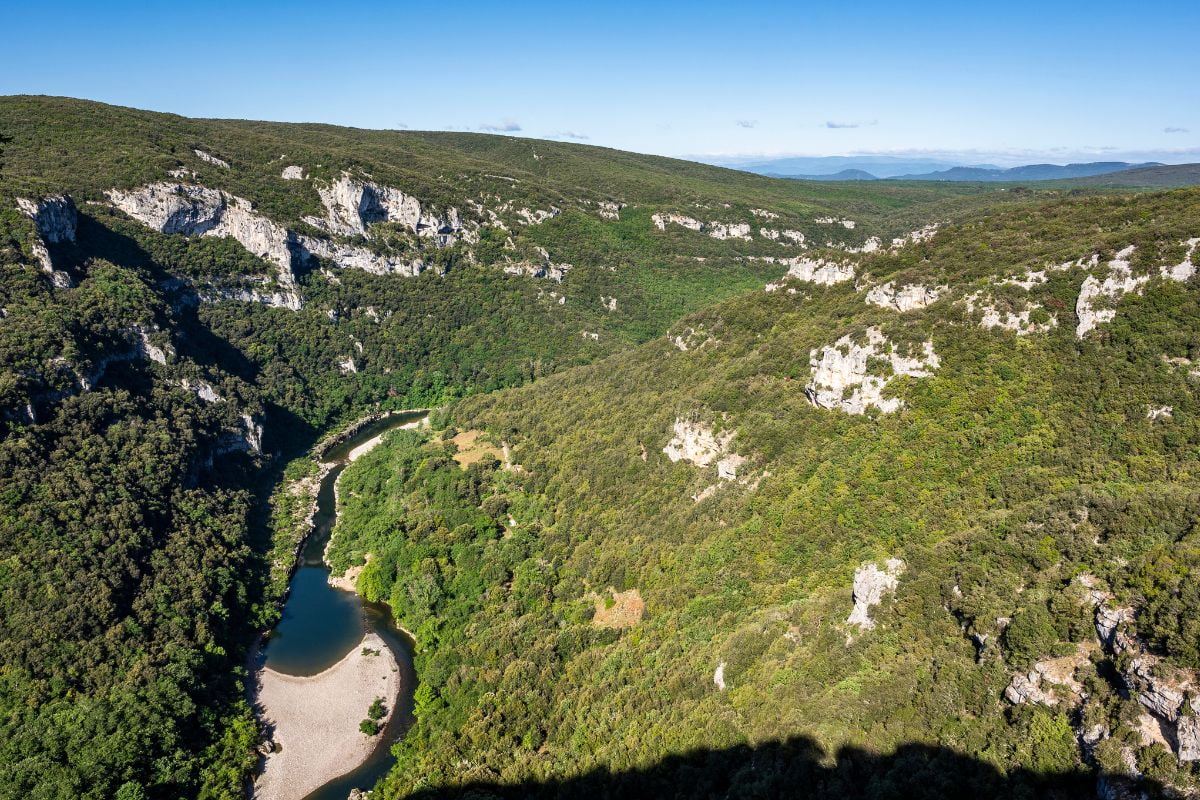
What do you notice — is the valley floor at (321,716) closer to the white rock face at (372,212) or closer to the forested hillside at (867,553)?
the forested hillside at (867,553)

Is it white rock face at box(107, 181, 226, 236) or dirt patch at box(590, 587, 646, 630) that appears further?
white rock face at box(107, 181, 226, 236)

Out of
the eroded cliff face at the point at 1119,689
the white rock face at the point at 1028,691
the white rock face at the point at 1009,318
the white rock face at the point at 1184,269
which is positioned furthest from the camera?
the white rock face at the point at 1009,318

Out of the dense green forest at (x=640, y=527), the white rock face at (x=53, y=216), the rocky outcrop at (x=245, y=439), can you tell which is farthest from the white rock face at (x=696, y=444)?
the white rock face at (x=53, y=216)

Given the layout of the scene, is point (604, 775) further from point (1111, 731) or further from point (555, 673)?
point (1111, 731)

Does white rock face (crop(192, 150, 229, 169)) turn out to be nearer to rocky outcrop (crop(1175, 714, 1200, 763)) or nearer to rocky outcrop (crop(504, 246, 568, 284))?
rocky outcrop (crop(504, 246, 568, 284))

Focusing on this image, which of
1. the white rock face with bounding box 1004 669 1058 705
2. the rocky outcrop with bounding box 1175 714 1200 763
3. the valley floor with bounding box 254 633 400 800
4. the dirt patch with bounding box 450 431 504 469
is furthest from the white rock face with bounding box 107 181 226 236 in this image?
the rocky outcrop with bounding box 1175 714 1200 763

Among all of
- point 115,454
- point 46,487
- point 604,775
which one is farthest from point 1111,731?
point 115,454
